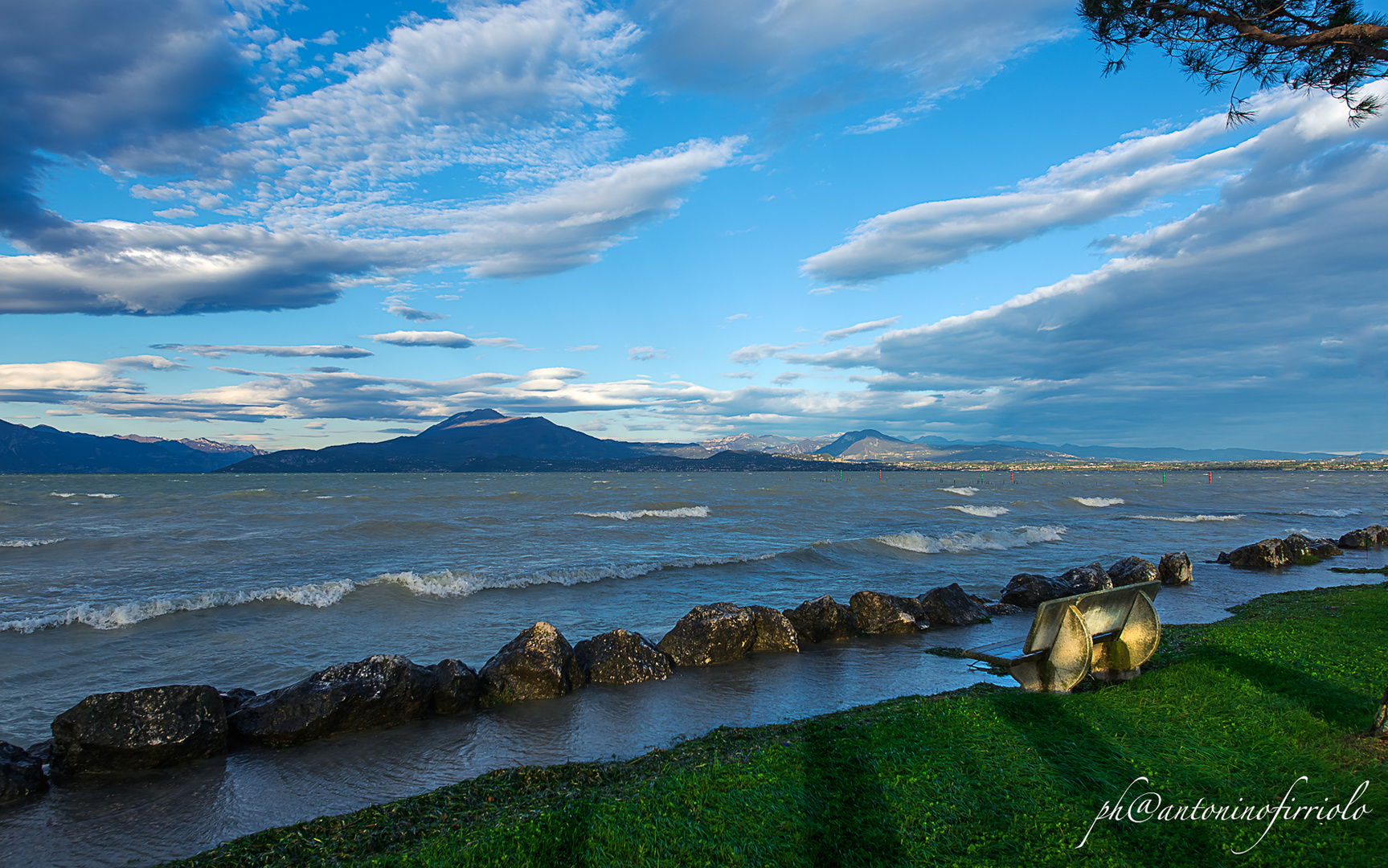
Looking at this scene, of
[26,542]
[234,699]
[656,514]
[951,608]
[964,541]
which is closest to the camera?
[234,699]

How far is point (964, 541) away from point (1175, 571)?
9382 millimetres

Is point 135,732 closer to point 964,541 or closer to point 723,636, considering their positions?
point 723,636

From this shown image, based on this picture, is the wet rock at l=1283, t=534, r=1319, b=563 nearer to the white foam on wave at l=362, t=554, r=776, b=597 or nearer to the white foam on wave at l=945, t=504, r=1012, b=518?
the white foam on wave at l=945, t=504, r=1012, b=518

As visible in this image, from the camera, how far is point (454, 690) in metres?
8.65

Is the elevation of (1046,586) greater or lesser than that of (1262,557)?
greater

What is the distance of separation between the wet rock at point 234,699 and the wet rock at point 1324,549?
Answer: 1206 inches

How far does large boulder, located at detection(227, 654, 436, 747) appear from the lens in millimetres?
7574

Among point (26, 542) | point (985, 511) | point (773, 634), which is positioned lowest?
point (985, 511)

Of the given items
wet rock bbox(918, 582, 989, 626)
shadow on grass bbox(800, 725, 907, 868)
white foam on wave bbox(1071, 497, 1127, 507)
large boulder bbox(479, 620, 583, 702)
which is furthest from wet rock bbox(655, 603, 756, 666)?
white foam on wave bbox(1071, 497, 1127, 507)

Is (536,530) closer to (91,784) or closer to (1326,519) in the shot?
(91,784)

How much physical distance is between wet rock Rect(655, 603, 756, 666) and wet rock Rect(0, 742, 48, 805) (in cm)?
738

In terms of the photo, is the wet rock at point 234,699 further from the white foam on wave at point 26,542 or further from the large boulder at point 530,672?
the white foam on wave at point 26,542

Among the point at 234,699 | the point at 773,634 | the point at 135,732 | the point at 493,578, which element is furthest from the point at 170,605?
the point at 773,634

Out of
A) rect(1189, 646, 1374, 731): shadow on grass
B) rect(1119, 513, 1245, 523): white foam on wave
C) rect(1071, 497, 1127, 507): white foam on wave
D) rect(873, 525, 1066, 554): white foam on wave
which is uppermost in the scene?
rect(1189, 646, 1374, 731): shadow on grass
